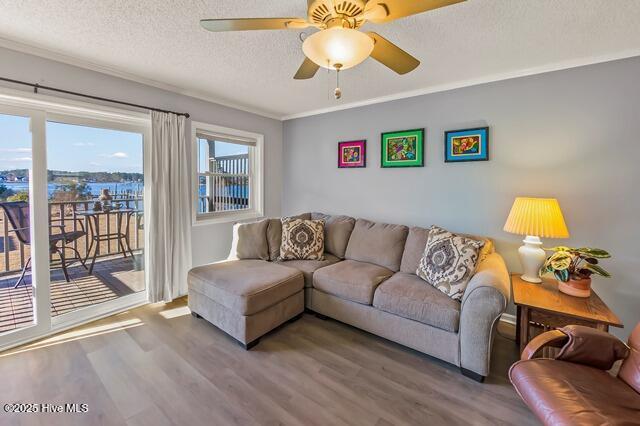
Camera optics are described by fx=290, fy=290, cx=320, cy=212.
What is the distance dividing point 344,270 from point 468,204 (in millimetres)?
→ 1456

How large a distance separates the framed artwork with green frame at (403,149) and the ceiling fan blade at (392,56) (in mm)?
1523

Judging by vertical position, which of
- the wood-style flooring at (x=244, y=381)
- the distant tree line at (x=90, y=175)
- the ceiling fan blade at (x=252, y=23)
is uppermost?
the ceiling fan blade at (x=252, y=23)

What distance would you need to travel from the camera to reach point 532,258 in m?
2.34

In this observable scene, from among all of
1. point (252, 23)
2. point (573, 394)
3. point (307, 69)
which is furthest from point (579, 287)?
point (252, 23)

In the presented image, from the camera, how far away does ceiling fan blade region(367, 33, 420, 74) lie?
1593 millimetres

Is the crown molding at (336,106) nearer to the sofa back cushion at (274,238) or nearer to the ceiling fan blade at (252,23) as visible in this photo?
the sofa back cushion at (274,238)

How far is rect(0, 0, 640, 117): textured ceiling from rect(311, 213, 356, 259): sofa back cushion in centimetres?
153

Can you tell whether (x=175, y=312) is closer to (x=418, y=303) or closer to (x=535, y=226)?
(x=418, y=303)

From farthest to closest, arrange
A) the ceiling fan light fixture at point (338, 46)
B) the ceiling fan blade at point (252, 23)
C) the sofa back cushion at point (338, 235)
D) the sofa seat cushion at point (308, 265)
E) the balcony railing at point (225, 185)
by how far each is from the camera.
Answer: the balcony railing at point (225, 185), the sofa back cushion at point (338, 235), the sofa seat cushion at point (308, 265), the ceiling fan blade at point (252, 23), the ceiling fan light fixture at point (338, 46)

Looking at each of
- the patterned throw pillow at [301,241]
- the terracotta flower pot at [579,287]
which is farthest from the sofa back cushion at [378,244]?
the terracotta flower pot at [579,287]

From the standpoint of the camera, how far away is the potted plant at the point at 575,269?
2059 mm

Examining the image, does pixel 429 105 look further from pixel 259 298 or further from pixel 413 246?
pixel 259 298

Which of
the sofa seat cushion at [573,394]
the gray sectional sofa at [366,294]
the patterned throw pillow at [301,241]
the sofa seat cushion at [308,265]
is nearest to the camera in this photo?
the sofa seat cushion at [573,394]

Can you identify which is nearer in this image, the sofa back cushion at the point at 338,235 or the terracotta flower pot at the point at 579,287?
the terracotta flower pot at the point at 579,287
